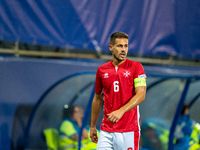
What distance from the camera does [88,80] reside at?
234 inches

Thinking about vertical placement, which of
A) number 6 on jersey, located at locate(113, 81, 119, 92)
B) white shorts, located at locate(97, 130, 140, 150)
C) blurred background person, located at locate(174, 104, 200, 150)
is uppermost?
number 6 on jersey, located at locate(113, 81, 119, 92)

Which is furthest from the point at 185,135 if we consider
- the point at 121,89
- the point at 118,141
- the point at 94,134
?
the point at 121,89

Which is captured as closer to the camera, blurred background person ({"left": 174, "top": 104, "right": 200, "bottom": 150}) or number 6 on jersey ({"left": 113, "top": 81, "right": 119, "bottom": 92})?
number 6 on jersey ({"left": 113, "top": 81, "right": 119, "bottom": 92})

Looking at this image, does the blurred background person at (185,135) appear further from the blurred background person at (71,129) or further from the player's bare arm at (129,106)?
the player's bare arm at (129,106)

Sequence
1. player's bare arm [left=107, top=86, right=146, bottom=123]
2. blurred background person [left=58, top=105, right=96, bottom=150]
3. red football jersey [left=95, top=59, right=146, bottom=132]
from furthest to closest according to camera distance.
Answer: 1. blurred background person [left=58, top=105, right=96, bottom=150]
2. red football jersey [left=95, top=59, right=146, bottom=132]
3. player's bare arm [left=107, top=86, right=146, bottom=123]

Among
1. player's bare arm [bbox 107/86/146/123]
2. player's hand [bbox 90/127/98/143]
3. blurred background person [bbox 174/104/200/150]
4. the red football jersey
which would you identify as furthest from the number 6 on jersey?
blurred background person [bbox 174/104/200/150]

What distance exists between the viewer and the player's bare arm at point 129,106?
2.73m

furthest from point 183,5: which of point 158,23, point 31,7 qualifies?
point 31,7

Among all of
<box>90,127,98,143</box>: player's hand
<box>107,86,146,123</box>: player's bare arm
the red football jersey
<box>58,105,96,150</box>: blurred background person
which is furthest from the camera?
<box>58,105,96,150</box>: blurred background person

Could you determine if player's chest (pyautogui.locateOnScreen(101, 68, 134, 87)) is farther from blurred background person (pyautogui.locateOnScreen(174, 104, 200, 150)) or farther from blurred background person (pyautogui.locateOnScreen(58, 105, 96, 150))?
blurred background person (pyautogui.locateOnScreen(174, 104, 200, 150))

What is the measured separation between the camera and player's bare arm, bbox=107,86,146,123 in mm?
2729

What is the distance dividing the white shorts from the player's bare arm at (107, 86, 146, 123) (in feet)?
1.23

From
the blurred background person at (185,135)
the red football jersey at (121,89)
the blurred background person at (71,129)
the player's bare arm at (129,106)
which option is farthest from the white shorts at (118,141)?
the blurred background person at (185,135)

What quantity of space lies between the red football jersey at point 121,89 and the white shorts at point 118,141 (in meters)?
0.04
